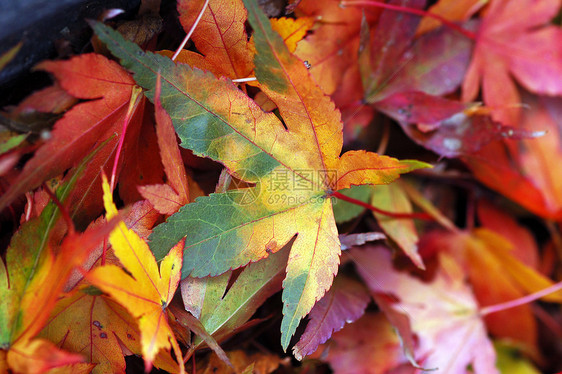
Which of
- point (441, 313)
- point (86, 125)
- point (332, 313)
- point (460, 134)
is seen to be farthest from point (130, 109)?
point (441, 313)

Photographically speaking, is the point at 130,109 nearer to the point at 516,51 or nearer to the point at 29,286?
the point at 29,286

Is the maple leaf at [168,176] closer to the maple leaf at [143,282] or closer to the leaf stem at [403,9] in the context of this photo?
the maple leaf at [143,282]

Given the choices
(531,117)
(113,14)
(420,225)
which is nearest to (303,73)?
(113,14)

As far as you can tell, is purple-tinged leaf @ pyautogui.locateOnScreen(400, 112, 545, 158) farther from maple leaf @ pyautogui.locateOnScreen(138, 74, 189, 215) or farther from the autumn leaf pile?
maple leaf @ pyautogui.locateOnScreen(138, 74, 189, 215)

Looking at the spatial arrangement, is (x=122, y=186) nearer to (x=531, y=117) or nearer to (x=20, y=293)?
(x=20, y=293)

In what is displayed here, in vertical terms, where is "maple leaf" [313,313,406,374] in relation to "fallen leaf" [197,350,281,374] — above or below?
below

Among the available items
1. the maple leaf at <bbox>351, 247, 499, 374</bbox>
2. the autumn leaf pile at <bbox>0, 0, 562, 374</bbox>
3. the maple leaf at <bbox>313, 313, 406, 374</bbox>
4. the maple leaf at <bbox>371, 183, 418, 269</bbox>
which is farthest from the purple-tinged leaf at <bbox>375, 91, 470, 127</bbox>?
the maple leaf at <bbox>313, 313, 406, 374</bbox>
